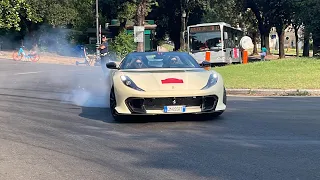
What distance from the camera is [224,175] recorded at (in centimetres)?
535

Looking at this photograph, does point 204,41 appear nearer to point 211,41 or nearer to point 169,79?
point 211,41

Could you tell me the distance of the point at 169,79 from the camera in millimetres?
8641

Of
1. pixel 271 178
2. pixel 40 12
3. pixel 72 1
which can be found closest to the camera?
pixel 271 178

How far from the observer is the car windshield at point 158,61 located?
9852 mm

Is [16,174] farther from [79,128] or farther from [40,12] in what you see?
[40,12]

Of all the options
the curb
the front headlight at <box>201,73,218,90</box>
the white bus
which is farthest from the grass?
the white bus

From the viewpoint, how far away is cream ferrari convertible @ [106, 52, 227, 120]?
8414 millimetres

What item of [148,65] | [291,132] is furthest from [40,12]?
[291,132]

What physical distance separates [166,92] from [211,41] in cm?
2338

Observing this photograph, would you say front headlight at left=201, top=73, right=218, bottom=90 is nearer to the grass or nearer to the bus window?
the grass

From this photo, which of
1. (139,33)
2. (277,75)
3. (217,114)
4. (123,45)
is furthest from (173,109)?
(123,45)

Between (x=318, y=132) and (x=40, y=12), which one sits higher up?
(x=40, y=12)

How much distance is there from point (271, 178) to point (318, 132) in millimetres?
2865

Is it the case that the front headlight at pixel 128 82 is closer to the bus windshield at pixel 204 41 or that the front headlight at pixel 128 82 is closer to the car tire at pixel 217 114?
the car tire at pixel 217 114
